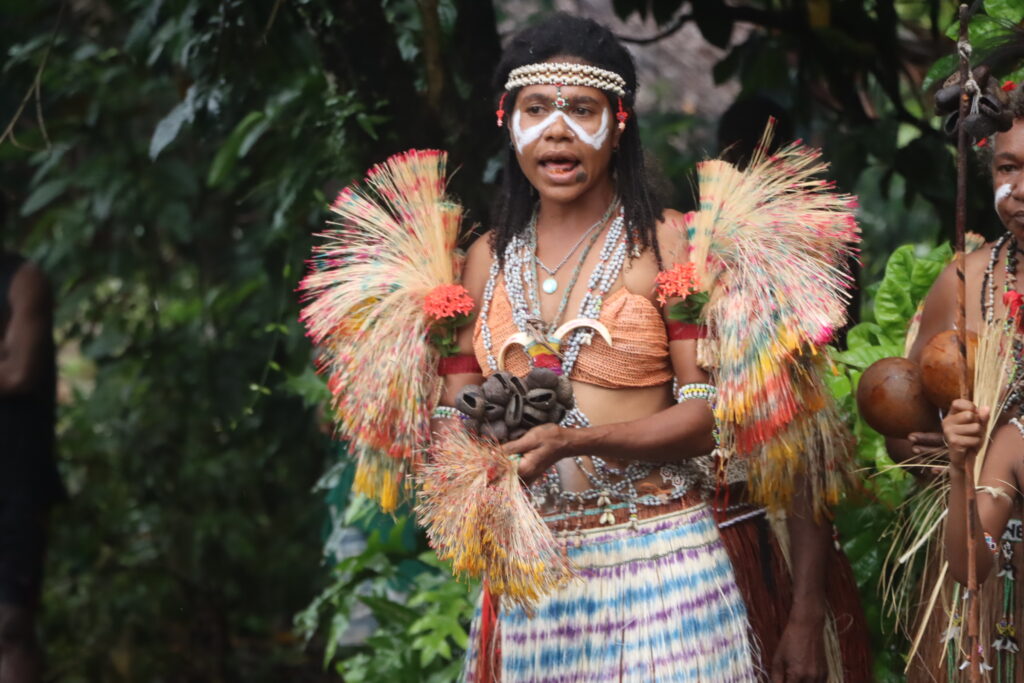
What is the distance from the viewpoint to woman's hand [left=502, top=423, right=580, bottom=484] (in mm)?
2326

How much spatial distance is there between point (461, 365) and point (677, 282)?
511 millimetres

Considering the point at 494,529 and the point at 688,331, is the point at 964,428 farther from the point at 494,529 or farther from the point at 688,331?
the point at 494,529

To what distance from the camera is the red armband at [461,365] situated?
273 cm

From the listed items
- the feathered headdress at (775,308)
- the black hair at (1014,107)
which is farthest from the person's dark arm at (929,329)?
the black hair at (1014,107)

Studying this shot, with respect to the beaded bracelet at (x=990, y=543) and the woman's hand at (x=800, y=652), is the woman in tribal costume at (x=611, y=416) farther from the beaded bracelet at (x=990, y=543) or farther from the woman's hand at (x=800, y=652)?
the beaded bracelet at (x=990, y=543)

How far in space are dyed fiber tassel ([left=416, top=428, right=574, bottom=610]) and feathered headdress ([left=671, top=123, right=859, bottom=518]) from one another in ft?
1.38

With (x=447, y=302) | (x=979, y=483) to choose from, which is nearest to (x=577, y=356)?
(x=447, y=302)

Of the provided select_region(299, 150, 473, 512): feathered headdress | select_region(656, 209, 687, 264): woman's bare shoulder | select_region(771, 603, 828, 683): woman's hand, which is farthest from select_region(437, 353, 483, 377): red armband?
select_region(771, 603, 828, 683): woman's hand

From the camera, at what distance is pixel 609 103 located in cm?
257

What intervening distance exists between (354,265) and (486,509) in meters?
0.70

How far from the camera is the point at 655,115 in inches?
237

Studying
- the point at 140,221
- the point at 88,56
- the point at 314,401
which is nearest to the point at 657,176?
the point at 314,401

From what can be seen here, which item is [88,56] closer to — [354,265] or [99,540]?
[99,540]

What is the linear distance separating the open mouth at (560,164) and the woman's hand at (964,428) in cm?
84
